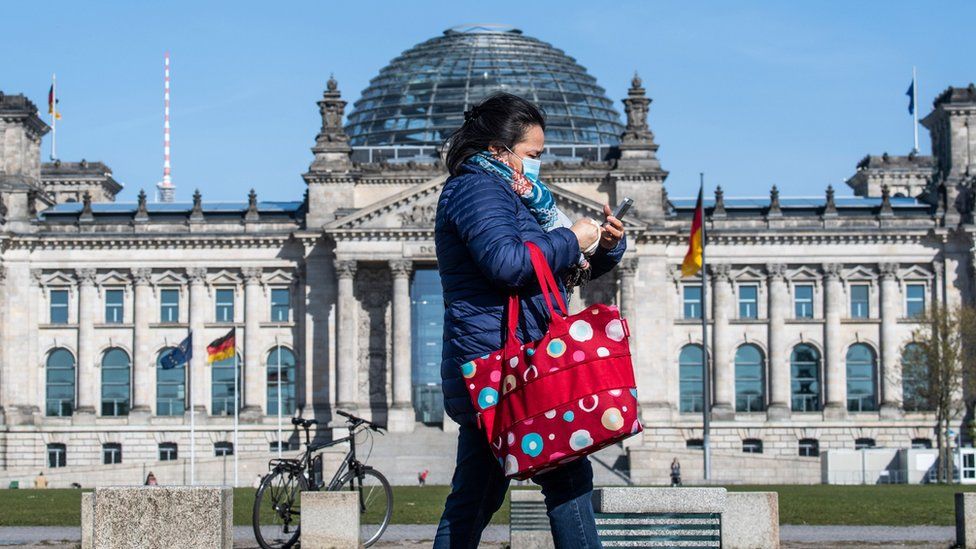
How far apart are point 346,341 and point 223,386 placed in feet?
23.5

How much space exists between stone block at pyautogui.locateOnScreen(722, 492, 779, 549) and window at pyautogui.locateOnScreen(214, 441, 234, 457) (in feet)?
227

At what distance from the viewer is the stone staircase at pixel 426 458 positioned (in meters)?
79.9

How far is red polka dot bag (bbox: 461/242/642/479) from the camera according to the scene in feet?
36.0

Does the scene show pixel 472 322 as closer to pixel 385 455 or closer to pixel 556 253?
pixel 556 253

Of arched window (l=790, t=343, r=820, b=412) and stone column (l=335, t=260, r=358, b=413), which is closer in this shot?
stone column (l=335, t=260, r=358, b=413)

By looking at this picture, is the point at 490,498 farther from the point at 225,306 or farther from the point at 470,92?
the point at 470,92

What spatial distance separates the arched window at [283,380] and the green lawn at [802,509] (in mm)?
37194

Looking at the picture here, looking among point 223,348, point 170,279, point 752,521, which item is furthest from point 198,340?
point 752,521

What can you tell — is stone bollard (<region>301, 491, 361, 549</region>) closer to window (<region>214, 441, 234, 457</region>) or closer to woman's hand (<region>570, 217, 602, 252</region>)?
woman's hand (<region>570, 217, 602, 252</region>)

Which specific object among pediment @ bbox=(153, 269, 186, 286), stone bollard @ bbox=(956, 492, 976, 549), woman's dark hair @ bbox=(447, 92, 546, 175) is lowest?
stone bollard @ bbox=(956, 492, 976, 549)

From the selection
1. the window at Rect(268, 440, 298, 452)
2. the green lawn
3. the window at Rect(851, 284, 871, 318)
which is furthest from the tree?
the green lawn

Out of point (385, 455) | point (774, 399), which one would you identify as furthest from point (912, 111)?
point (385, 455)

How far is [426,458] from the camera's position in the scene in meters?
82.0

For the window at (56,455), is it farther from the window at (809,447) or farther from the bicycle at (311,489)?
the bicycle at (311,489)
